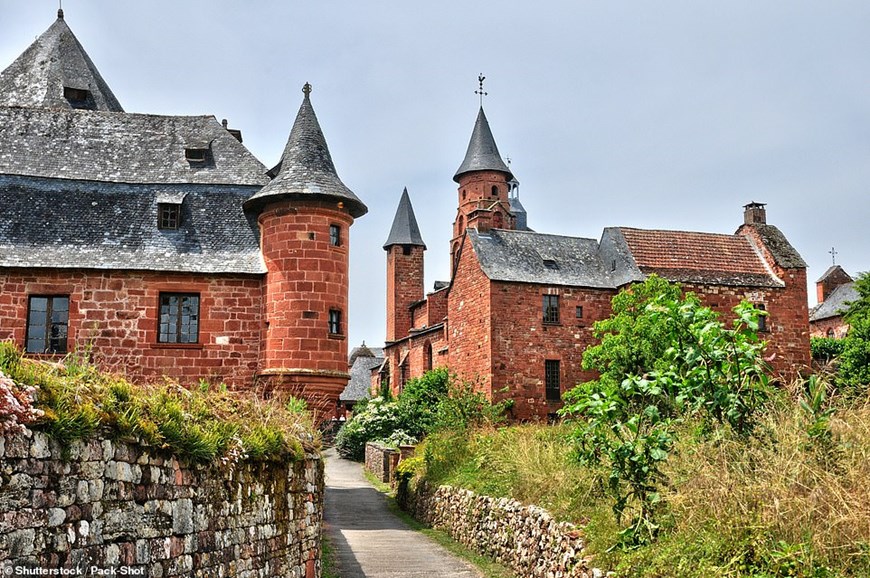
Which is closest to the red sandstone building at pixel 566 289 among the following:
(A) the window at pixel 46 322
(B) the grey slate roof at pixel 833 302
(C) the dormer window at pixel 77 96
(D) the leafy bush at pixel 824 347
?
(D) the leafy bush at pixel 824 347

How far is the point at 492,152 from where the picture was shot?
54.2 metres

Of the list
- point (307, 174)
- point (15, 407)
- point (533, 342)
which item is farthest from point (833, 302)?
point (15, 407)

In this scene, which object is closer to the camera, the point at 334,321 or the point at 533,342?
the point at 334,321

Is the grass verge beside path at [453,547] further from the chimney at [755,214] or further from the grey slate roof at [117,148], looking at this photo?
the chimney at [755,214]

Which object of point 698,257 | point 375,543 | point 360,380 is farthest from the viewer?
point 360,380

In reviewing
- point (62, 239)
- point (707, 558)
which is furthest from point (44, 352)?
point (707, 558)

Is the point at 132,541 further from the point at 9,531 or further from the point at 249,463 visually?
the point at 249,463

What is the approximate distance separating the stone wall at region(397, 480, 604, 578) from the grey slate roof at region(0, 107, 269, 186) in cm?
988

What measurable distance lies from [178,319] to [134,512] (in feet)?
52.1

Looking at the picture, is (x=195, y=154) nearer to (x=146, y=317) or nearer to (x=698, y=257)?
(x=146, y=317)

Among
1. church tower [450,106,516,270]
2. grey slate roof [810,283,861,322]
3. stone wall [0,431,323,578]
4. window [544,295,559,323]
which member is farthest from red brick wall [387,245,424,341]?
stone wall [0,431,323,578]

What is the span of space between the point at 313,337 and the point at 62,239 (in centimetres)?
681

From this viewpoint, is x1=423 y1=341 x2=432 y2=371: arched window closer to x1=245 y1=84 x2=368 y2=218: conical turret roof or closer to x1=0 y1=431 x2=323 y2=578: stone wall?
x1=245 y1=84 x2=368 y2=218: conical turret roof

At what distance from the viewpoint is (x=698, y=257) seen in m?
37.1
